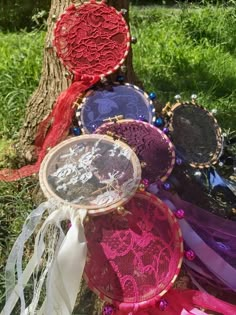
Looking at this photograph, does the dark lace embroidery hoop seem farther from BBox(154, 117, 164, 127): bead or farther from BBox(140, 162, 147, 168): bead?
BBox(140, 162, 147, 168): bead

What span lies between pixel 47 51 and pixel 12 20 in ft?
10.8

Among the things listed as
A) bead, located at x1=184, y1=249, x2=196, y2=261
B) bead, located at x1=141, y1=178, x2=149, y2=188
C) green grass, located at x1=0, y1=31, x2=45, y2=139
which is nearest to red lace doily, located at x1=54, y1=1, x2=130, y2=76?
bead, located at x1=141, y1=178, x2=149, y2=188

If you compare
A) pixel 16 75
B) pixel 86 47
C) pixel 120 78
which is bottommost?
pixel 16 75

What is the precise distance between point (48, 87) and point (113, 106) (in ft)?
1.82

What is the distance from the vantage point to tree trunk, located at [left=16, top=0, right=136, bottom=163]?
2465mm

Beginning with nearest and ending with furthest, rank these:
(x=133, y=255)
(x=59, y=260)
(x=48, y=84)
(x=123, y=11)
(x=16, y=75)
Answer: (x=59, y=260) → (x=133, y=255) → (x=123, y=11) → (x=48, y=84) → (x=16, y=75)

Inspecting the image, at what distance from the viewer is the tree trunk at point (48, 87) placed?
246cm

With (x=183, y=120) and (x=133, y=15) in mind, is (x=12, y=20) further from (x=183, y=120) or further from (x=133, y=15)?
(x=183, y=120)

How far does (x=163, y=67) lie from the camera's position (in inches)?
152

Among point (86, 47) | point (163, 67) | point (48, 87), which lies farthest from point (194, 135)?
point (163, 67)

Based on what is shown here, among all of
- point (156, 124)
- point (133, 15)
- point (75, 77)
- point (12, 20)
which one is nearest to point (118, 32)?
point (75, 77)

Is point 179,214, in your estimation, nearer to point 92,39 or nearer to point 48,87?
point 92,39

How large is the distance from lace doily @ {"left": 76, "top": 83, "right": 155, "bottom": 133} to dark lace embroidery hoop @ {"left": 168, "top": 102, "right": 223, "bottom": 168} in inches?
3.7

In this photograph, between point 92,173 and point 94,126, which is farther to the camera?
point 94,126
